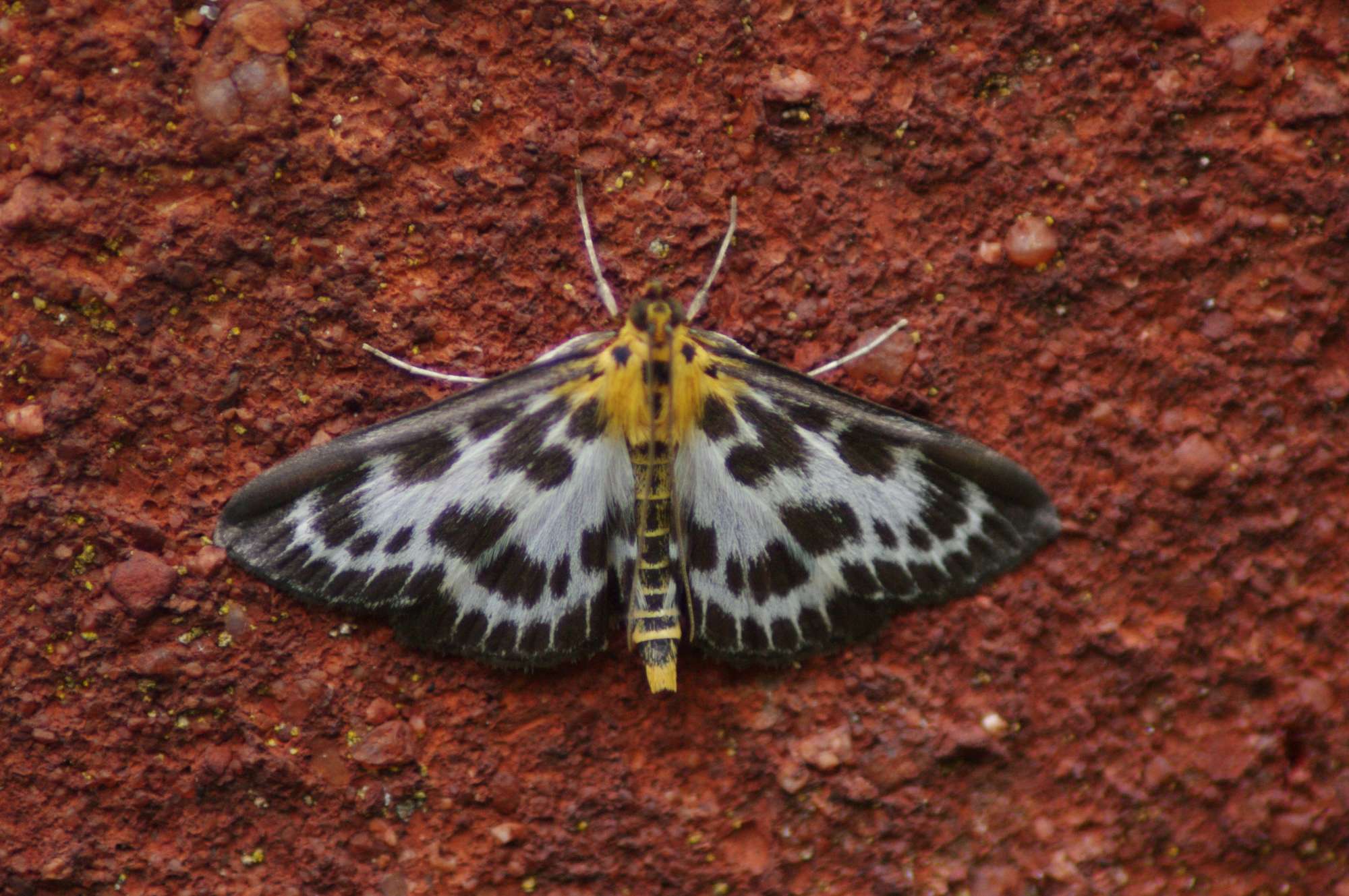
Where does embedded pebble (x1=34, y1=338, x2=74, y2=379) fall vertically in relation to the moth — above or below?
above

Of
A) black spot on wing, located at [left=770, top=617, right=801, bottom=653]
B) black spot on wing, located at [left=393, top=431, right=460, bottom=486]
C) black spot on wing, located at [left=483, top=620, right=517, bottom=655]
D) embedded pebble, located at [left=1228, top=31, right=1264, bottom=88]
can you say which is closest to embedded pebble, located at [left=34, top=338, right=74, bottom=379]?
black spot on wing, located at [left=393, top=431, right=460, bottom=486]

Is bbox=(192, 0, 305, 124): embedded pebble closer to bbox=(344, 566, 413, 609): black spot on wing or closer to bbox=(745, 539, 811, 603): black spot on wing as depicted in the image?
bbox=(344, 566, 413, 609): black spot on wing

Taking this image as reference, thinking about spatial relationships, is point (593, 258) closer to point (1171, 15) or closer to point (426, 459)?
point (426, 459)

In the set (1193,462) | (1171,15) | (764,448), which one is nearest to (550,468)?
(764,448)

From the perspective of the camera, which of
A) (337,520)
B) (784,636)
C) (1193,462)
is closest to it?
(337,520)

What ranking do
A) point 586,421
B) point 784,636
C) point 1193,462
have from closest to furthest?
point 586,421 → point 784,636 → point 1193,462

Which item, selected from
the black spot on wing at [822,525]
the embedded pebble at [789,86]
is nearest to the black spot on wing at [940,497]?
the black spot on wing at [822,525]

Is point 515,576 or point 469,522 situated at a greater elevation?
point 469,522

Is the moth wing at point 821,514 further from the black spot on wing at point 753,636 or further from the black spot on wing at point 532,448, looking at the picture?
the black spot on wing at point 532,448
